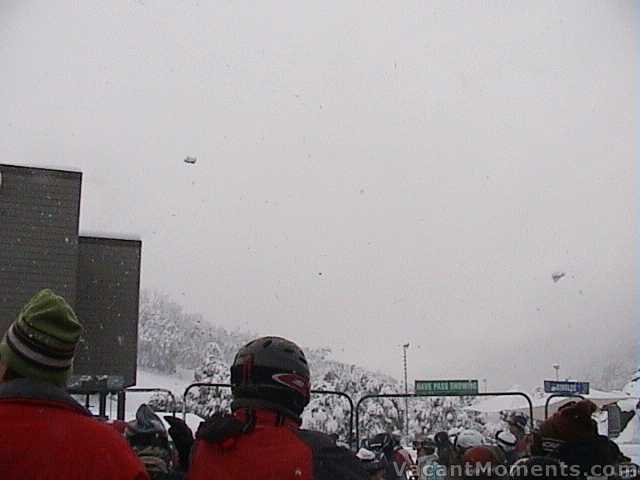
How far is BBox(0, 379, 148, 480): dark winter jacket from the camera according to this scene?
96cm

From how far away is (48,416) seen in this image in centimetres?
101

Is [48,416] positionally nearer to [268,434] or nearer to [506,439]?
[268,434]

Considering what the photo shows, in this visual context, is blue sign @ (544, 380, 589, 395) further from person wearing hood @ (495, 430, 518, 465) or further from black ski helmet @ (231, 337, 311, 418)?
black ski helmet @ (231, 337, 311, 418)

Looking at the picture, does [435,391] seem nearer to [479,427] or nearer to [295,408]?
[479,427]

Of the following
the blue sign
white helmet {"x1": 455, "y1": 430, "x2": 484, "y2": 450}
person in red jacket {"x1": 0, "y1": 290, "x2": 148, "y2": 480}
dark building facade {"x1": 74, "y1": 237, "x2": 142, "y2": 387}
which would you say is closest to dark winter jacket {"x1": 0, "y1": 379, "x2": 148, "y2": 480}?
person in red jacket {"x1": 0, "y1": 290, "x2": 148, "y2": 480}

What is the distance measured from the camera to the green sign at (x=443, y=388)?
4098mm

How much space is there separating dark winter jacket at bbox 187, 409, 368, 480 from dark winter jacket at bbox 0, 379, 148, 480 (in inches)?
6.6

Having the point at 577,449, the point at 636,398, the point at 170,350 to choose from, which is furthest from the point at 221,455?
the point at 170,350

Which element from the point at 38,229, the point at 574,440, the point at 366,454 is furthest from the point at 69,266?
the point at 574,440

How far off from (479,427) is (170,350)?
3.36 m

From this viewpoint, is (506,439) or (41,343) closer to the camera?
(41,343)

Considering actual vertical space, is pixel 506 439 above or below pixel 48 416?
below

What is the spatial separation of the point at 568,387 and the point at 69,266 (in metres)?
3.66

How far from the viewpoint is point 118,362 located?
6723mm
